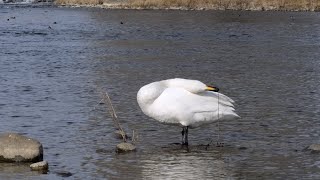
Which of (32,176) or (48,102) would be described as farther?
(48,102)

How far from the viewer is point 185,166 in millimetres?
10797

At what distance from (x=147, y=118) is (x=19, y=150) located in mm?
4231

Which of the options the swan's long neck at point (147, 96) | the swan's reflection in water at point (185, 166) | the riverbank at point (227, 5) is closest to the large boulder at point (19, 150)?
the swan's reflection in water at point (185, 166)

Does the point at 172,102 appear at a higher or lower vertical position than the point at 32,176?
higher

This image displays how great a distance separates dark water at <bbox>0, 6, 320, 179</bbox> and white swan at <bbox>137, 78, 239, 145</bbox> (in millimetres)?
499

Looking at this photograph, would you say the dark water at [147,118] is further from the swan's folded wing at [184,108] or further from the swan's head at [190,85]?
the swan's head at [190,85]

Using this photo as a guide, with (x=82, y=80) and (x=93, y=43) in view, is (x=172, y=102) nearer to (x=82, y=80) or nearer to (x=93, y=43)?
(x=82, y=80)

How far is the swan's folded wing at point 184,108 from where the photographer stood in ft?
38.2

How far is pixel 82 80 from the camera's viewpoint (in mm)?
21469

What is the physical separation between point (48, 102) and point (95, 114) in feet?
5.88

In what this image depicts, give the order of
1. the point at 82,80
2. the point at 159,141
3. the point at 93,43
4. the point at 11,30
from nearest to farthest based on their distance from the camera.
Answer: the point at 159,141 → the point at 82,80 → the point at 93,43 → the point at 11,30

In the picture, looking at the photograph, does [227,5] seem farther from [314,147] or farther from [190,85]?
[314,147]

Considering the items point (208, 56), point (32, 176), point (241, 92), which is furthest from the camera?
point (208, 56)

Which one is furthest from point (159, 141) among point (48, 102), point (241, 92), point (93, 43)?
point (93, 43)
